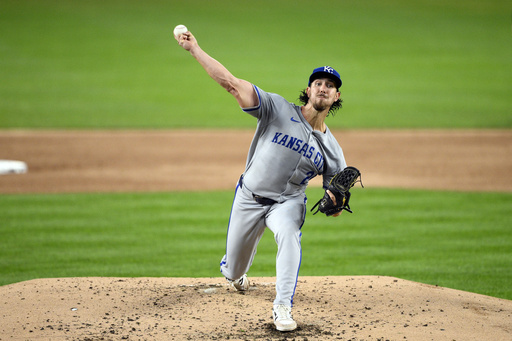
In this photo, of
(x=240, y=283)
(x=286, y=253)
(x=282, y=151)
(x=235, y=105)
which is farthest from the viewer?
(x=235, y=105)

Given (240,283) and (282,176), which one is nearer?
(282,176)

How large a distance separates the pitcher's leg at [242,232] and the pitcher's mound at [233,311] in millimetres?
275

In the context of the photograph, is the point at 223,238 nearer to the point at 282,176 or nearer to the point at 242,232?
the point at 242,232

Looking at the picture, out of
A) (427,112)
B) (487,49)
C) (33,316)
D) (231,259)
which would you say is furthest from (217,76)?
(487,49)

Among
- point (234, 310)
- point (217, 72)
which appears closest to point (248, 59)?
point (234, 310)

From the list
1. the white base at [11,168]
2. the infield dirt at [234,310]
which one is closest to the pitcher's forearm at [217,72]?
the infield dirt at [234,310]

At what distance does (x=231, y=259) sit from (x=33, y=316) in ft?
5.44

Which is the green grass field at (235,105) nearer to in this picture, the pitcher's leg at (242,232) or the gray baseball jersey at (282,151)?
the pitcher's leg at (242,232)

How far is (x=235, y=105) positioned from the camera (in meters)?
21.7

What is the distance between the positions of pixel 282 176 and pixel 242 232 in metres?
0.63

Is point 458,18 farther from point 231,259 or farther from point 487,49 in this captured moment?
point 231,259

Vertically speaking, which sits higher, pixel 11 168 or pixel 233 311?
pixel 11 168

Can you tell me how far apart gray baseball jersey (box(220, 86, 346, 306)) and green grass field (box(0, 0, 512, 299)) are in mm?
2067

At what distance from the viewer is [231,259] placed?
18.7 ft
